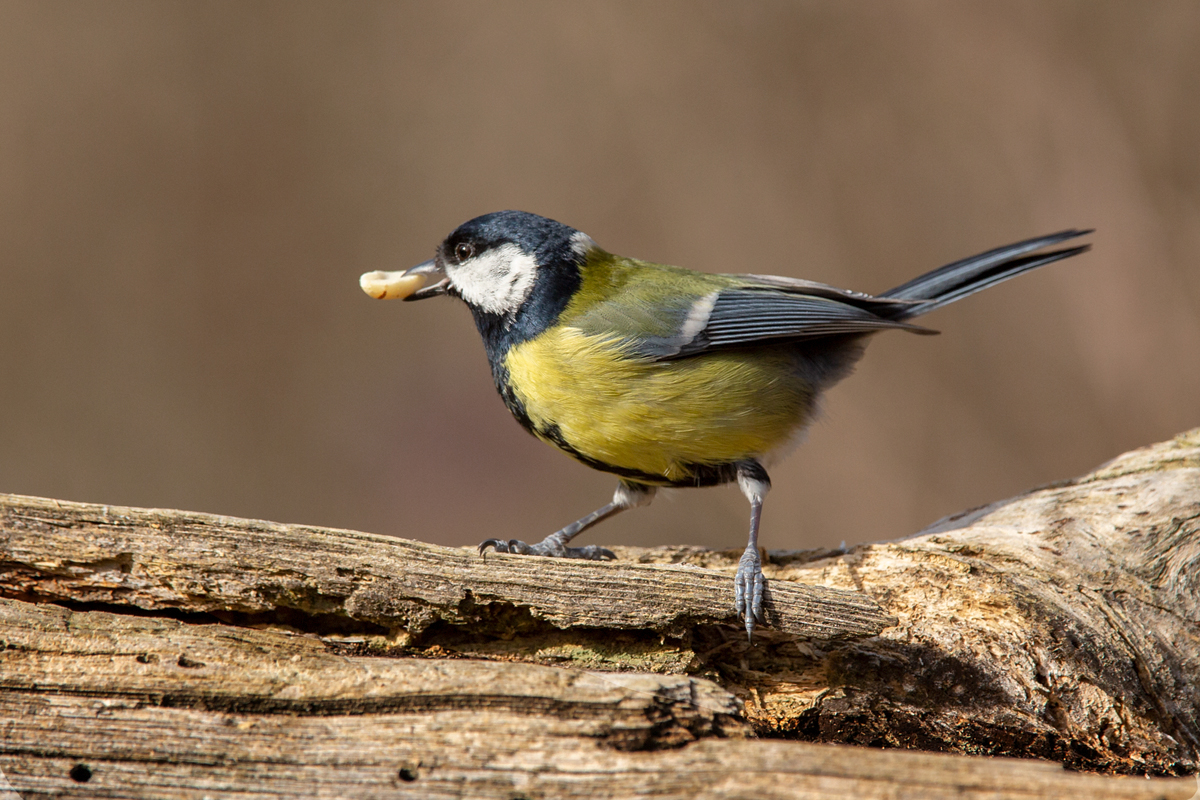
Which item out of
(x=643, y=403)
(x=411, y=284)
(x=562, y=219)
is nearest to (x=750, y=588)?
(x=643, y=403)

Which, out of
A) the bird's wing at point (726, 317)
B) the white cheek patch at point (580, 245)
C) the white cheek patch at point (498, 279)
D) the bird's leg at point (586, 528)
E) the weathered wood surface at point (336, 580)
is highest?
the white cheek patch at point (580, 245)

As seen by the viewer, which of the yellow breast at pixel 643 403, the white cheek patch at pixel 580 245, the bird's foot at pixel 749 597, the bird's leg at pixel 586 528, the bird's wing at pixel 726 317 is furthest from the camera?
the white cheek patch at pixel 580 245

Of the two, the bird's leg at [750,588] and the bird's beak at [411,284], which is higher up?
the bird's beak at [411,284]

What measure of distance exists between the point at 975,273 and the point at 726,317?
3.12ft

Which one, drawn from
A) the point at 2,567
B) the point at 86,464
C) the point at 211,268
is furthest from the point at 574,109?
the point at 2,567

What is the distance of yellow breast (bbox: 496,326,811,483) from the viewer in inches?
92.0

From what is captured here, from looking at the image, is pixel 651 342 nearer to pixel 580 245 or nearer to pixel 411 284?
pixel 580 245

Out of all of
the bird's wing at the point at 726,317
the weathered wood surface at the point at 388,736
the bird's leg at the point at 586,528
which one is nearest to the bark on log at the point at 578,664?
the weathered wood surface at the point at 388,736

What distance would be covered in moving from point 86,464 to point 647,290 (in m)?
2.89

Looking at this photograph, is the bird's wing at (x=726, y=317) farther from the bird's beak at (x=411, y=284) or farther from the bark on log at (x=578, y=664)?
the bark on log at (x=578, y=664)

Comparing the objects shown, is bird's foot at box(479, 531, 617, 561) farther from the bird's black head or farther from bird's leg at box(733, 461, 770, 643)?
the bird's black head

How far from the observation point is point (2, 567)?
62.6 inches

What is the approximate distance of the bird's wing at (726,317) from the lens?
2451 mm

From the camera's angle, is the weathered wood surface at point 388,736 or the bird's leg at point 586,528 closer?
the weathered wood surface at point 388,736
